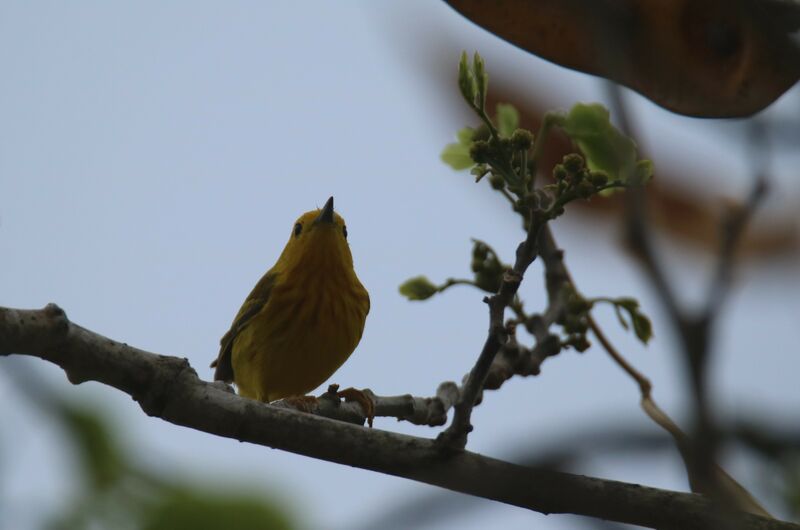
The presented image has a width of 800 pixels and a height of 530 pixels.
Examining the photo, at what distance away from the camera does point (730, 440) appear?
3.37ft

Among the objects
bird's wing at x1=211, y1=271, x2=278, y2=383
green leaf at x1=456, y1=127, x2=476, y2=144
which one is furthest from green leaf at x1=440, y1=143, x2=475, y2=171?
bird's wing at x1=211, y1=271, x2=278, y2=383

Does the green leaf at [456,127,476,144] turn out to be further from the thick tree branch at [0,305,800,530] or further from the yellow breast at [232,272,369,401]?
the yellow breast at [232,272,369,401]

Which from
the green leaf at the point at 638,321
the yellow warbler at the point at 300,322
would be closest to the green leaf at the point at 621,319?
the green leaf at the point at 638,321

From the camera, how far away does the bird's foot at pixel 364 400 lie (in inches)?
146

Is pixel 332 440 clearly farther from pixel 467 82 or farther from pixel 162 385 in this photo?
pixel 467 82

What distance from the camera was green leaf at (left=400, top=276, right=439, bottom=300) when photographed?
382 centimetres

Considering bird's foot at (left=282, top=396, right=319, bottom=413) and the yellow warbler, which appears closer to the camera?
bird's foot at (left=282, top=396, right=319, bottom=413)

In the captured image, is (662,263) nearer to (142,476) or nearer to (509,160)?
(142,476)

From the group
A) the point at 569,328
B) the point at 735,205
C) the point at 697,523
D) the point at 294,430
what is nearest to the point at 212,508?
the point at 294,430

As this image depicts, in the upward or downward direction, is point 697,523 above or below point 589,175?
→ below

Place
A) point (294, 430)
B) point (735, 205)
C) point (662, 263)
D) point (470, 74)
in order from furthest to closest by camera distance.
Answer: point (470, 74) < point (294, 430) < point (735, 205) < point (662, 263)

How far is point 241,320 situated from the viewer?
220 inches

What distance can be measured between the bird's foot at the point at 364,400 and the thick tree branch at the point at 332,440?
1.02 metres

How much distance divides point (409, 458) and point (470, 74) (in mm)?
1096
